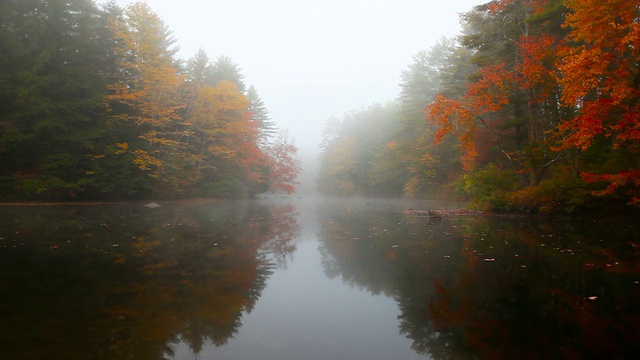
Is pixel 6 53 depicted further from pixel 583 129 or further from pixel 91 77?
pixel 583 129

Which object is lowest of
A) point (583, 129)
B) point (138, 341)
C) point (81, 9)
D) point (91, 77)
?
point (138, 341)

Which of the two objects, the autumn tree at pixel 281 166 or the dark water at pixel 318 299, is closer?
the dark water at pixel 318 299

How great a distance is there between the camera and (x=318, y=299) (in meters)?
5.23

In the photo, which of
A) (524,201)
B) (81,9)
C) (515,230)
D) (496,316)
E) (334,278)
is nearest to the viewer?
(496,316)

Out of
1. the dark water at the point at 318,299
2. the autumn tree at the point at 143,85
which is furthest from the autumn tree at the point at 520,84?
the autumn tree at the point at 143,85

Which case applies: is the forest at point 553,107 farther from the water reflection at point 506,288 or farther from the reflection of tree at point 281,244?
the reflection of tree at point 281,244

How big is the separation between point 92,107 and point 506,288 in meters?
25.8

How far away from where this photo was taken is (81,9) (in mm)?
24828

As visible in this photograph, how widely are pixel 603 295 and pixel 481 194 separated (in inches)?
527

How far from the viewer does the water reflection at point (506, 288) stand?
11.6 ft

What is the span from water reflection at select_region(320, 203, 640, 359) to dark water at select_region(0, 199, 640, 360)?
2 cm

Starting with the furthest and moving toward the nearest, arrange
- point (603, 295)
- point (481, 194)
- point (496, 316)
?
1. point (481, 194)
2. point (603, 295)
3. point (496, 316)

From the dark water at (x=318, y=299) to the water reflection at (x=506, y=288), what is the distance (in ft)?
0.07

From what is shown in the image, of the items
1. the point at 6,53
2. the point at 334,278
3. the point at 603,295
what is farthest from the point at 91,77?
the point at 603,295
